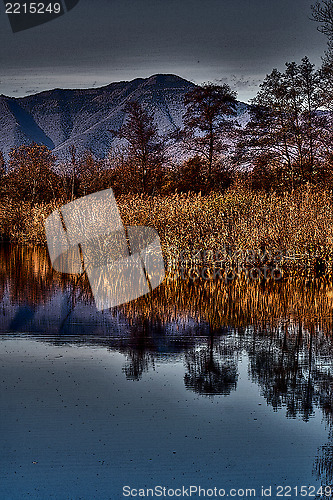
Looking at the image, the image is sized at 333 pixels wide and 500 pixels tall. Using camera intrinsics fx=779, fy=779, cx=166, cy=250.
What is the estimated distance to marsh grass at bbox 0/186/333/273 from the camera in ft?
64.2

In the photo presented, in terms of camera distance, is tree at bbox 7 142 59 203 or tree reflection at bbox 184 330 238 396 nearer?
tree reflection at bbox 184 330 238 396

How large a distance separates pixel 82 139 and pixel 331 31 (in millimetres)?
154126

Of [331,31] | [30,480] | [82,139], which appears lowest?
[30,480]

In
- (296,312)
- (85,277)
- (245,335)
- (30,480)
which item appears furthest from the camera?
(85,277)

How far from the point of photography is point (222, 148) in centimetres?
4759

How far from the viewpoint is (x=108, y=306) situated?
14.6 m

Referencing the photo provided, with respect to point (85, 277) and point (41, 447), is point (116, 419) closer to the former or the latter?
point (41, 447)

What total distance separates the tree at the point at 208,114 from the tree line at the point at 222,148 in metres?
0.06

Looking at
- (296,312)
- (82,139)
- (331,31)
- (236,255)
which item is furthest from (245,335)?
(82,139)
